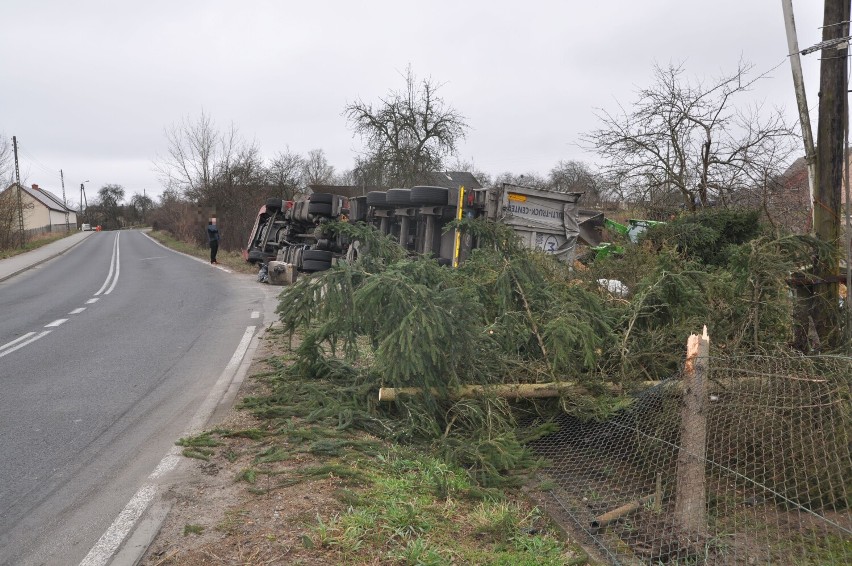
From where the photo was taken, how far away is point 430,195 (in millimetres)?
11938

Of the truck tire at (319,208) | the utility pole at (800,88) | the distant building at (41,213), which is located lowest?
the distant building at (41,213)

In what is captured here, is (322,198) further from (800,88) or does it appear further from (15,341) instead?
(800,88)

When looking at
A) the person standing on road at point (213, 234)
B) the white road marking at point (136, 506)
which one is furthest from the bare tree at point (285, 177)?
the white road marking at point (136, 506)

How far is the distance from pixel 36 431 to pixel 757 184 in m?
13.5

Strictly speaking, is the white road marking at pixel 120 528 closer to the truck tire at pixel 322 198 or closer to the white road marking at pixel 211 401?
the white road marking at pixel 211 401

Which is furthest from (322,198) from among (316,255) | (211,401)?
(211,401)

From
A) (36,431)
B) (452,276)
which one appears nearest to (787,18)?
(452,276)

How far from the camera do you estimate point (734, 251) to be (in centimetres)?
664

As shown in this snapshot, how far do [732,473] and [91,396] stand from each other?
6.00 m

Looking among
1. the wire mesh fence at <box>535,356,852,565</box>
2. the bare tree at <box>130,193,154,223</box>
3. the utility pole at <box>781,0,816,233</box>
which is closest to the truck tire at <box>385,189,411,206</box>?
the utility pole at <box>781,0,816,233</box>

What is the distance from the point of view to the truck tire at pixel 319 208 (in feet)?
60.3

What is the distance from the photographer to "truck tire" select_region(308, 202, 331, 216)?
60.3ft

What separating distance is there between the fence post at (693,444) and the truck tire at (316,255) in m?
13.4

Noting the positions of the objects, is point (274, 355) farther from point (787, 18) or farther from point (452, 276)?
point (787, 18)
